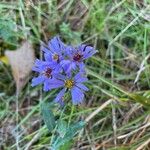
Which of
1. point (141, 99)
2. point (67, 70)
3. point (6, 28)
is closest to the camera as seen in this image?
point (67, 70)

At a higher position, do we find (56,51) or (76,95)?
(56,51)

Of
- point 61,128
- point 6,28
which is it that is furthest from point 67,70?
point 6,28

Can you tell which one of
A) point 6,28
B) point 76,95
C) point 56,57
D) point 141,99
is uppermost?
point 6,28

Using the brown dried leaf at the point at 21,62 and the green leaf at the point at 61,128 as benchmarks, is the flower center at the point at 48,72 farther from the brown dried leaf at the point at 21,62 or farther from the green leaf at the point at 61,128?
the brown dried leaf at the point at 21,62

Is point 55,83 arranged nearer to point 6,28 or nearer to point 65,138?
point 65,138

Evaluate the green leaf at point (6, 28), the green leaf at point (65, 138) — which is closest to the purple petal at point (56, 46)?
the green leaf at point (65, 138)

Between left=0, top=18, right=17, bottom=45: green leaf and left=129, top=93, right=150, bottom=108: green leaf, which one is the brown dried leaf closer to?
left=0, top=18, right=17, bottom=45: green leaf

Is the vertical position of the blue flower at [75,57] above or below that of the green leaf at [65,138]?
above
